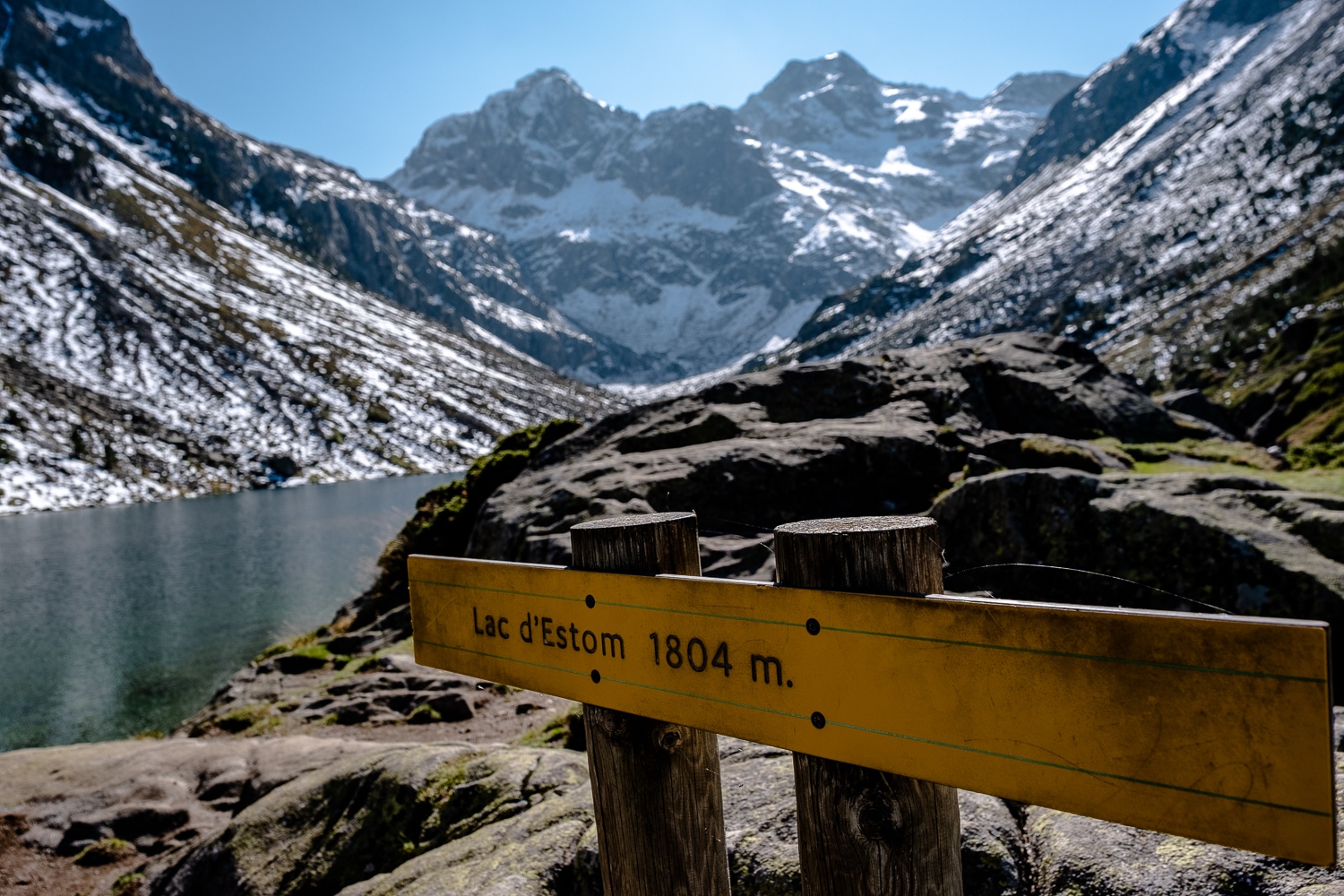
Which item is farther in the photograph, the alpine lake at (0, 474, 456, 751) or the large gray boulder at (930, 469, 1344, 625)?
the alpine lake at (0, 474, 456, 751)

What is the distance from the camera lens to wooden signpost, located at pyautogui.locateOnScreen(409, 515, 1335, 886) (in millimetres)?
1625

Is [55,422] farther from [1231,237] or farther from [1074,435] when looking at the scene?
[1231,237]

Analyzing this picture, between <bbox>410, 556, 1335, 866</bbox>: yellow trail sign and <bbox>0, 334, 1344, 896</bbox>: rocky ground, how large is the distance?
0.75 ft

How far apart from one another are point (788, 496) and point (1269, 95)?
22087 centimetres

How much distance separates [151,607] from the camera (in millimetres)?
34500

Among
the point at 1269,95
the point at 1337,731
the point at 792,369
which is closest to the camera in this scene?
the point at 1337,731

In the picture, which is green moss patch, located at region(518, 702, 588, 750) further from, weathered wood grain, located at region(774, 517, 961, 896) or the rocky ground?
weathered wood grain, located at region(774, 517, 961, 896)

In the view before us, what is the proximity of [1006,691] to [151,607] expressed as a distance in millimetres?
41520

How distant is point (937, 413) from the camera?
1557 centimetres

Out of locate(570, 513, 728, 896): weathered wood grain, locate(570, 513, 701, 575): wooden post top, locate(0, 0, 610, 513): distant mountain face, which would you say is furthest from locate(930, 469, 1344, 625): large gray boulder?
A: locate(0, 0, 610, 513): distant mountain face

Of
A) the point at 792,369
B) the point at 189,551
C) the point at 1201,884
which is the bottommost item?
the point at 189,551

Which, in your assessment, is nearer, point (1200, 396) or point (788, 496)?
point (788, 496)

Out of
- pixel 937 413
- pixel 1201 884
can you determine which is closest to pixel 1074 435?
pixel 937 413

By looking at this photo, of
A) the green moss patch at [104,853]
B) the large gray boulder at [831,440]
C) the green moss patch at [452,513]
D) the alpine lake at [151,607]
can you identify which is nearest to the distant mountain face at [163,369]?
the alpine lake at [151,607]
